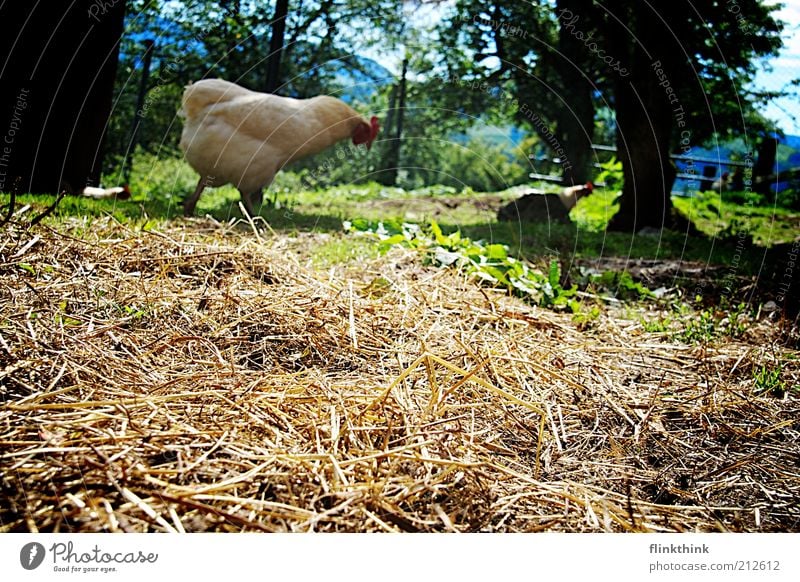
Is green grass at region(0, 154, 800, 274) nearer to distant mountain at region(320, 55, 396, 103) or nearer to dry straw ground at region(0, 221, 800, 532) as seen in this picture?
dry straw ground at region(0, 221, 800, 532)

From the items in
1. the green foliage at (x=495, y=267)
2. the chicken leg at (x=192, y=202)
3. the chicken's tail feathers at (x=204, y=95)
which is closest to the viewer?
the green foliage at (x=495, y=267)

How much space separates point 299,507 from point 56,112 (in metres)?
4.90

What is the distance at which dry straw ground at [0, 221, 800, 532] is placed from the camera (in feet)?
4.08

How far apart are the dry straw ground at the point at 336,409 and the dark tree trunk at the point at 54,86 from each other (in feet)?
7.93

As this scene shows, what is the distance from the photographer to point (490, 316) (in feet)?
8.76

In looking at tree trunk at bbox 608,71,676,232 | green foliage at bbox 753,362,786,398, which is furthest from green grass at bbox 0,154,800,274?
green foliage at bbox 753,362,786,398

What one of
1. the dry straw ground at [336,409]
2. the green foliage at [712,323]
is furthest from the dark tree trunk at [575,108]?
the dry straw ground at [336,409]

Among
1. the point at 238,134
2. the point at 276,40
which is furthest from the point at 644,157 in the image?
the point at 238,134

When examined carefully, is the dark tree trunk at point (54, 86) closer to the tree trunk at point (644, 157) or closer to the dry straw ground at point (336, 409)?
the dry straw ground at point (336, 409)

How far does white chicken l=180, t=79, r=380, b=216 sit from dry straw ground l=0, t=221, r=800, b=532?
2.33 meters

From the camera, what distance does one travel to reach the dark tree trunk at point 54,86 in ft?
15.0

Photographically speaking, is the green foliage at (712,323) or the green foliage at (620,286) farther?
the green foliage at (620,286)

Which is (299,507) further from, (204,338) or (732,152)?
(732,152)
